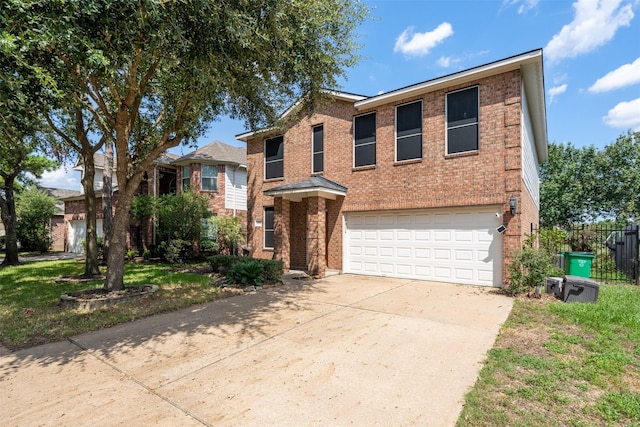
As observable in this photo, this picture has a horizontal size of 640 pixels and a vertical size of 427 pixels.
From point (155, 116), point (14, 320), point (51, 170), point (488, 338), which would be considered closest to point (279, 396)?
point (488, 338)

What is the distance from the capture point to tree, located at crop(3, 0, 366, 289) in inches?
Answer: 157

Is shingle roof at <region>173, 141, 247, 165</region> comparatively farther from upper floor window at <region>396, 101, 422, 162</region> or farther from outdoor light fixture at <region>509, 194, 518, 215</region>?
outdoor light fixture at <region>509, 194, 518, 215</region>

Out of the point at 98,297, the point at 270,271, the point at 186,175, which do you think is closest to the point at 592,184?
the point at 270,271

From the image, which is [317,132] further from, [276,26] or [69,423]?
[69,423]

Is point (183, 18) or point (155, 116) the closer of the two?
point (183, 18)

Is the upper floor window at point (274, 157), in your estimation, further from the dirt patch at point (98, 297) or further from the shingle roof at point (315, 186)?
the dirt patch at point (98, 297)

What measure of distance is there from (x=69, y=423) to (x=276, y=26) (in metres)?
6.06

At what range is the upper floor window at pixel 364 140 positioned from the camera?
36.8ft

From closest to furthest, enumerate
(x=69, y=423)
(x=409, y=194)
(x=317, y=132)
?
(x=69, y=423) < (x=409, y=194) < (x=317, y=132)

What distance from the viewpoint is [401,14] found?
8.66 meters

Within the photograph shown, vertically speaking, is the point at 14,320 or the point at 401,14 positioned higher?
the point at 401,14

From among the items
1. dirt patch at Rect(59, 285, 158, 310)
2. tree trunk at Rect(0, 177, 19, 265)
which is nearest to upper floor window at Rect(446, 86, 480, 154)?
dirt patch at Rect(59, 285, 158, 310)

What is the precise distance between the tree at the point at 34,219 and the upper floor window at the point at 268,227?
2090 cm

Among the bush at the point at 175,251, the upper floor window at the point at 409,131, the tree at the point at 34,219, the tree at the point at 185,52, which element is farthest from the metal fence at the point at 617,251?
the tree at the point at 34,219
